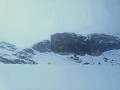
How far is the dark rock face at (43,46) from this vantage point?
122 ft

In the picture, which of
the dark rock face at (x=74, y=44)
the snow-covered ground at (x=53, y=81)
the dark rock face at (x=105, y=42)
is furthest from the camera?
the dark rock face at (x=105, y=42)

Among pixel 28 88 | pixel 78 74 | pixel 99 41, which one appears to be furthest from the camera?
pixel 99 41

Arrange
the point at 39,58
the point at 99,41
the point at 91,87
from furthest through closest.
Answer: the point at 99,41, the point at 39,58, the point at 91,87

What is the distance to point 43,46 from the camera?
38344mm

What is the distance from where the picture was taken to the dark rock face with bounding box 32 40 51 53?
37338 millimetres

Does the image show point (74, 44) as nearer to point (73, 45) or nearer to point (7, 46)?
point (73, 45)

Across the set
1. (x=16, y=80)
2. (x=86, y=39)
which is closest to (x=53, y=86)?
(x=16, y=80)

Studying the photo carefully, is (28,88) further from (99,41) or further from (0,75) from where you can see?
(99,41)

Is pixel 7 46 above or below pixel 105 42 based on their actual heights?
below

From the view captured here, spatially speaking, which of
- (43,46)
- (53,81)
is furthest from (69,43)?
(53,81)

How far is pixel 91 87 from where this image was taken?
20.9 feet

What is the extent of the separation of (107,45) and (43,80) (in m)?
32.1

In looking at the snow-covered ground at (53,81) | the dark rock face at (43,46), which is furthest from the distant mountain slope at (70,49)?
the snow-covered ground at (53,81)

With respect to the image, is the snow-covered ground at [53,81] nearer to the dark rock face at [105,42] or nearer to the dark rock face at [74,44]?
the dark rock face at [74,44]
